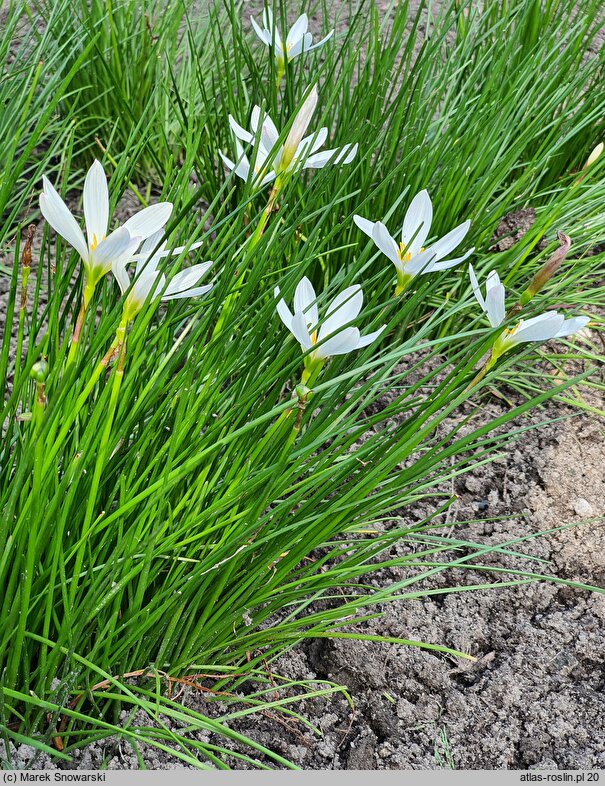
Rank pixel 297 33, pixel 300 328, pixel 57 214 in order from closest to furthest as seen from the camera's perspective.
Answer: pixel 57 214, pixel 300 328, pixel 297 33

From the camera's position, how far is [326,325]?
0.88 meters

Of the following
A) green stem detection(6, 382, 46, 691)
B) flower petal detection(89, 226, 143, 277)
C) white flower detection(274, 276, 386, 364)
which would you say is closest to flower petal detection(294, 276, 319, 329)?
white flower detection(274, 276, 386, 364)

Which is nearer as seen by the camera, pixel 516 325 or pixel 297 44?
pixel 516 325

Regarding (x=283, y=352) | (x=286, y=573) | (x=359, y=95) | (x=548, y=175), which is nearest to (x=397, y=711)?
(x=286, y=573)

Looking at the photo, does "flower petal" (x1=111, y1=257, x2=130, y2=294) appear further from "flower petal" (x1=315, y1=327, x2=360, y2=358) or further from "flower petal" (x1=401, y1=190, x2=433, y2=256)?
"flower petal" (x1=401, y1=190, x2=433, y2=256)

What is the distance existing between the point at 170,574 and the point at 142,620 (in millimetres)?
77

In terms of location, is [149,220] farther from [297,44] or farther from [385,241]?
[297,44]

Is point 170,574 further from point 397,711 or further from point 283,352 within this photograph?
point 397,711

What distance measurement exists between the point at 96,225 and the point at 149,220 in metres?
0.06

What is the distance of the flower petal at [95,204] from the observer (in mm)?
748

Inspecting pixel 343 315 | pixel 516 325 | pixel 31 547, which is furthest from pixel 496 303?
pixel 31 547

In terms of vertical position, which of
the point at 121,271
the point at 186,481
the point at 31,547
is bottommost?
the point at 186,481

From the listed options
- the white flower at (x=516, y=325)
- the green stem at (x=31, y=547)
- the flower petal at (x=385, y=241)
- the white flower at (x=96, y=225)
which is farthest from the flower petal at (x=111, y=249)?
the white flower at (x=516, y=325)

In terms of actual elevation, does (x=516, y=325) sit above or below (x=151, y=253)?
below
